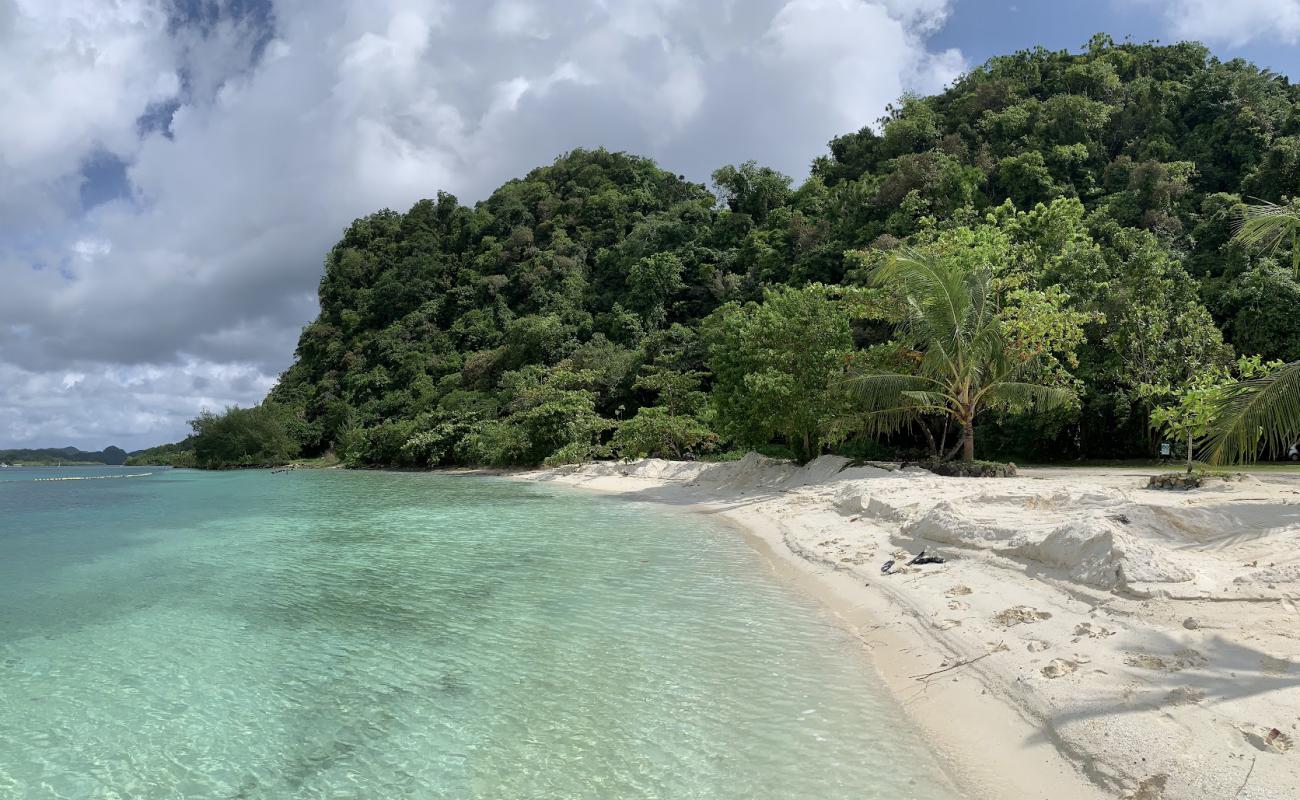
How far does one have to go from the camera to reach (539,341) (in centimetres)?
5022

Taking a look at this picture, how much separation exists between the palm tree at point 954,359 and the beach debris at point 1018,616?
11740mm

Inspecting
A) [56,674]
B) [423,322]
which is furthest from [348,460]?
[56,674]

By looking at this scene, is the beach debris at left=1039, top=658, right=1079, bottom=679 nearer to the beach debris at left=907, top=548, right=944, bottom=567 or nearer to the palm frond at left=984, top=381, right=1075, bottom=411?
the beach debris at left=907, top=548, right=944, bottom=567

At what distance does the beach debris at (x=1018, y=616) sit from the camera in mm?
5586

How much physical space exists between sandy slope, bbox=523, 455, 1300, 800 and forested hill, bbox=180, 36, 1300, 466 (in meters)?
9.25

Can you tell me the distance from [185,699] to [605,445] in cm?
2847

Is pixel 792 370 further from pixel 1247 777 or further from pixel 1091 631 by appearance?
pixel 1247 777

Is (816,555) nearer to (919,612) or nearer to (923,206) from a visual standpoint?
(919,612)

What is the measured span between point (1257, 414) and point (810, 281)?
3043 cm

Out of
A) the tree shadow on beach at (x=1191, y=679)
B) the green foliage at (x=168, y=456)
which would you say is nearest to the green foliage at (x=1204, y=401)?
the tree shadow on beach at (x=1191, y=679)

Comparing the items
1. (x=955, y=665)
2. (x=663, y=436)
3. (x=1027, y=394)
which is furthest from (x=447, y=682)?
(x=663, y=436)

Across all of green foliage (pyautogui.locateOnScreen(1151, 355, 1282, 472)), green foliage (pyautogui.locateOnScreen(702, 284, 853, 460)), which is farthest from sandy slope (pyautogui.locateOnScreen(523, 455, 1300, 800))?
green foliage (pyautogui.locateOnScreen(702, 284, 853, 460))

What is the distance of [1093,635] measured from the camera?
495 cm

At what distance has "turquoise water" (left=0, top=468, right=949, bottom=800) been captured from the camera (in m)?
4.21
